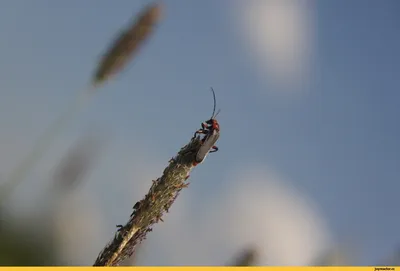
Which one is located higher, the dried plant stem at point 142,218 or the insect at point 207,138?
the insect at point 207,138

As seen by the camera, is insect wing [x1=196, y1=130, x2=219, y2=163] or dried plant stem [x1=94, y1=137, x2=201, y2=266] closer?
dried plant stem [x1=94, y1=137, x2=201, y2=266]

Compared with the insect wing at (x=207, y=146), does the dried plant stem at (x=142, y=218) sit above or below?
below

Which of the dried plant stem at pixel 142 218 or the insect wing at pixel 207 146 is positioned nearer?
the dried plant stem at pixel 142 218
